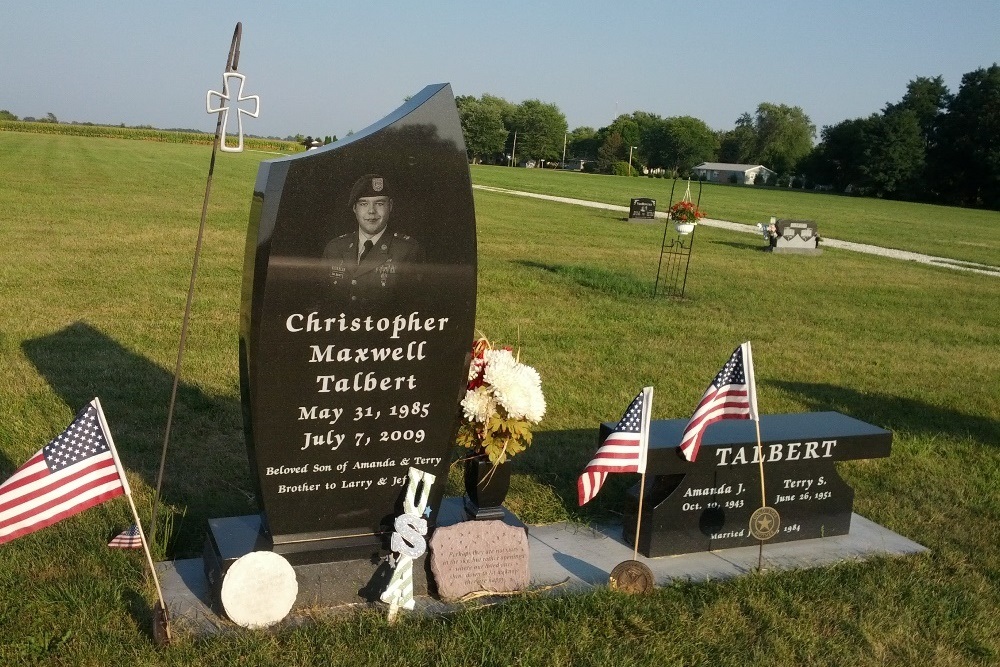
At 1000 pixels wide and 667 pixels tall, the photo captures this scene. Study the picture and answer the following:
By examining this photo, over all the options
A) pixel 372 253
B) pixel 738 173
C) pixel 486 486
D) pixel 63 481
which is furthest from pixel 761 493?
pixel 738 173

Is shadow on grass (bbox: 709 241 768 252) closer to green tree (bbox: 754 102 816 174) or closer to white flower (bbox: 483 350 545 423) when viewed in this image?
white flower (bbox: 483 350 545 423)

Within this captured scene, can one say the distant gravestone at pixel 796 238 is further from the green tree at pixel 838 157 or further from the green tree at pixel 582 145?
the green tree at pixel 582 145

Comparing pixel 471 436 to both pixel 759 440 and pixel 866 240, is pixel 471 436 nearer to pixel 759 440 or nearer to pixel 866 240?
pixel 759 440

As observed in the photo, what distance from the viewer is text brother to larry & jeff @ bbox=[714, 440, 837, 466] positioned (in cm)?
553

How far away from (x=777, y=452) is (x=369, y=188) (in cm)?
298

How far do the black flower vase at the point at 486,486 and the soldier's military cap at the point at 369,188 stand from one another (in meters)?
1.58

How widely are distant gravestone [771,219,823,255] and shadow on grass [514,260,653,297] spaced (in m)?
8.05

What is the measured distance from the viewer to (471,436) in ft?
16.6

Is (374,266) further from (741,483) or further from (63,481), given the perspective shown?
(741,483)

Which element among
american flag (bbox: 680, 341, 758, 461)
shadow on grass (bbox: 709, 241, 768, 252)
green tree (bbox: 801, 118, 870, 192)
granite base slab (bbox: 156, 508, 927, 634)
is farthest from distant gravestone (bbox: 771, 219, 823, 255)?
green tree (bbox: 801, 118, 870, 192)

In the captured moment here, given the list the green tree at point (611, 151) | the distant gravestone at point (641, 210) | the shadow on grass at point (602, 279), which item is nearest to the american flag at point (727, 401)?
the shadow on grass at point (602, 279)

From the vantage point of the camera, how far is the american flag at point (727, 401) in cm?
509

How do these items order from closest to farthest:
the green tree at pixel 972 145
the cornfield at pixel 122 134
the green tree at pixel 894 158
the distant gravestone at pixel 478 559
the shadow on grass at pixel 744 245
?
the distant gravestone at pixel 478 559, the shadow on grass at pixel 744 245, the green tree at pixel 972 145, the green tree at pixel 894 158, the cornfield at pixel 122 134

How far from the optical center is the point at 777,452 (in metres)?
5.67
